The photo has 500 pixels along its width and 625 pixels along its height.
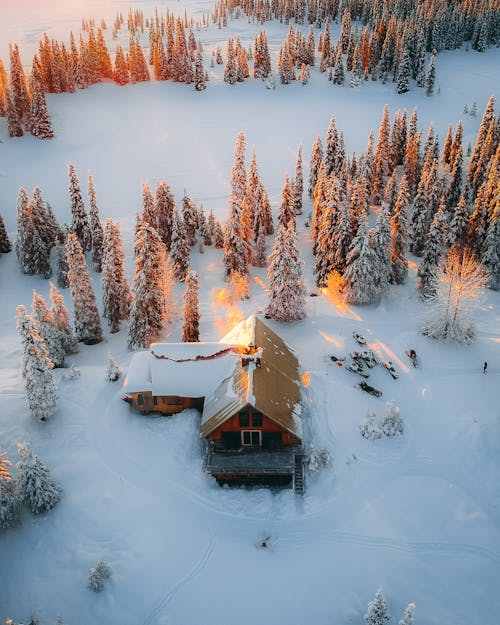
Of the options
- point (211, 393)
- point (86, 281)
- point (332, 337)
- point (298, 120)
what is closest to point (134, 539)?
point (211, 393)

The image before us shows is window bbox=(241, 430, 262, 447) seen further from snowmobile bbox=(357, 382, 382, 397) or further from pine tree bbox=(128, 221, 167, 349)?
pine tree bbox=(128, 221, 167, 349)

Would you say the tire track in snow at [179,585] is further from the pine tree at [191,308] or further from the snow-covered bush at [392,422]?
the pine tree at [191,308]

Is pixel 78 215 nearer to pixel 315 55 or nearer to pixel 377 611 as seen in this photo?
pixel 377 611

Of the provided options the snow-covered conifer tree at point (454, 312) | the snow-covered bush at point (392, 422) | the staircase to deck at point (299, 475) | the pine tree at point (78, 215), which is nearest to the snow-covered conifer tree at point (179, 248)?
the pine tree at point (78, 215)

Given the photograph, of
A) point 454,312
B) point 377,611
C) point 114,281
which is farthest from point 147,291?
point 377,611

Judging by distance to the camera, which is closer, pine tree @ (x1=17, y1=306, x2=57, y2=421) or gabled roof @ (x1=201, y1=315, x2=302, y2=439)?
gabled roof @ (x1=201, y1=315, x2=302, y2=439)

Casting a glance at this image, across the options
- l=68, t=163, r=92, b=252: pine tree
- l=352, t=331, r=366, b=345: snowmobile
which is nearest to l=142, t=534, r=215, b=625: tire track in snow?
l=352, t=331, r=366, b=345: snowmobile
